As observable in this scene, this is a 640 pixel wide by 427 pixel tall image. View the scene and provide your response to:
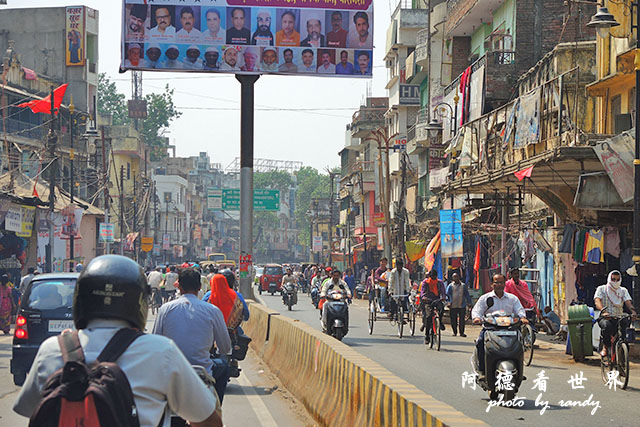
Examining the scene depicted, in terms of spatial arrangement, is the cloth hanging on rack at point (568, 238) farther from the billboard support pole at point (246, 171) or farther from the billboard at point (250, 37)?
the billboard support pole at point (246, 171)

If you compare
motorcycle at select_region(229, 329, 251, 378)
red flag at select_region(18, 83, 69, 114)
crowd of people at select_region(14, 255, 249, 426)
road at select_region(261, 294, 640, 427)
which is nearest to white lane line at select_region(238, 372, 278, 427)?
motorcycle at select_region(229, 329, 251, 378)

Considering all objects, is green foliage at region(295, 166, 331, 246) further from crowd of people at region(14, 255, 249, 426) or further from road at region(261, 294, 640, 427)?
crowd of people at region(14, 255, 249, 426)

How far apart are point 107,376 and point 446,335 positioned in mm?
23457

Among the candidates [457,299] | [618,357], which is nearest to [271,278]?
[457,299]

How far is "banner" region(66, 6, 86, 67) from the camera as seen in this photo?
67125 millimetres

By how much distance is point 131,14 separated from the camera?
1121 inches

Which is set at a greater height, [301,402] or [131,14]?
[131,14]

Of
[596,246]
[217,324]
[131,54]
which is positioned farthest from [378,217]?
[217,324]

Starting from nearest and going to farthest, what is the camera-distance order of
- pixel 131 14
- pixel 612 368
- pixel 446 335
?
pixel 612 368 < pixel 446 335 < pixel 131 14

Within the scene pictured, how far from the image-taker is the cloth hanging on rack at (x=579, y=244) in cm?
2425

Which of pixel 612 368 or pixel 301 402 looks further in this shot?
pixel 612 368

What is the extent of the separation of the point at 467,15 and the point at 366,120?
39092 mm

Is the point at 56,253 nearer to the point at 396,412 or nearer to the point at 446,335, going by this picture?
the point at 446,335

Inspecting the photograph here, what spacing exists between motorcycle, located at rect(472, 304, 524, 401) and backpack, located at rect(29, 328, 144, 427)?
9.24m
